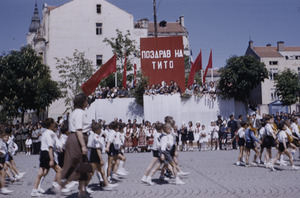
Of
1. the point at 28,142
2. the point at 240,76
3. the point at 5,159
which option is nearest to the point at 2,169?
the point at 5,159

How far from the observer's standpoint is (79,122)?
6727mm

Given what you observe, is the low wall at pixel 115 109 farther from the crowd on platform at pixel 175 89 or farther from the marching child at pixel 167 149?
the marching child at pixel 167 149

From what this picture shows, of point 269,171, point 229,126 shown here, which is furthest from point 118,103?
point 269,171

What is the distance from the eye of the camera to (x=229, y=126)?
2214 centimetres

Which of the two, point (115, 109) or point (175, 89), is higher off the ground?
point (175, 89)

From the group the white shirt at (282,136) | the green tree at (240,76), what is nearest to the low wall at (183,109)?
the green tree at (240,76)

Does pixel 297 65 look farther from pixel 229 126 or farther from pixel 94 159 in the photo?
pixel 94 159

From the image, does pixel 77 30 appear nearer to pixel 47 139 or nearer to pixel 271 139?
pixel 271 139

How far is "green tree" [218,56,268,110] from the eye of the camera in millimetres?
27203

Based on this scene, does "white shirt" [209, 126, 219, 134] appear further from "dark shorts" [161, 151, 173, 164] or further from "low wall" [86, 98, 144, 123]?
"dark shorts" [161, 151, 173, 164]

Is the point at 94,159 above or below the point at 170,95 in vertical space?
below

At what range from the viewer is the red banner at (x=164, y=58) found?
2939 centimetres

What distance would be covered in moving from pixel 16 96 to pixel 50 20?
37.0ft

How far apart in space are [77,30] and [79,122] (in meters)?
41.9
